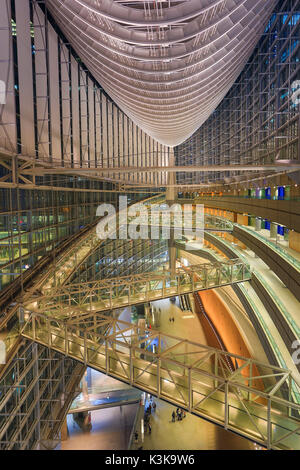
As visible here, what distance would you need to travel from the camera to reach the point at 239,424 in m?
7.06

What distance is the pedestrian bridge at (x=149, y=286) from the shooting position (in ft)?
45.9

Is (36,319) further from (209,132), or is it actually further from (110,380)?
(209,132)

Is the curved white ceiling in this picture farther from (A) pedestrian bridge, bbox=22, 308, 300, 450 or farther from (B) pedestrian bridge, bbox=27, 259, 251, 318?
(A) pedestrian bridge, bbox=22, 308, 300, 450

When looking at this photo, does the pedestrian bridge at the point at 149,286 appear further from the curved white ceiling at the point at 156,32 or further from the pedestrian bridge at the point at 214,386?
the curved white ceiling at the point at 156,32

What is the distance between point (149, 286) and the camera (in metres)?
15.6

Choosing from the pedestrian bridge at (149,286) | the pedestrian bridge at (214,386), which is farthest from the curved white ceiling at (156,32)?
the pedestrian bridge at (214,386)

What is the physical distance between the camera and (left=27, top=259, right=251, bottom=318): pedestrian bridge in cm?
1399

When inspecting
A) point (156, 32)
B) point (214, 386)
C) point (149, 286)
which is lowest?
point (214, 386)

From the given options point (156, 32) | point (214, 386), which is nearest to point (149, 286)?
point (214, 386)

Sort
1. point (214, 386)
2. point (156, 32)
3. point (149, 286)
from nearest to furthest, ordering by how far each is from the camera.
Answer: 1. point (214, 386)
2. point (156, 32)
3. point (149, 286)

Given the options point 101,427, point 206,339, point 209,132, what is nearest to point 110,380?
point 101,427

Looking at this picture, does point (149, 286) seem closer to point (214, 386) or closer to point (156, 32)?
point (214, 386)

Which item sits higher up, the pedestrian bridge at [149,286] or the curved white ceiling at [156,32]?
the curved white ceiling at [156,32]

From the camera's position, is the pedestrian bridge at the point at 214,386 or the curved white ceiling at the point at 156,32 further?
the curved white ceiling at the point at 156,32
